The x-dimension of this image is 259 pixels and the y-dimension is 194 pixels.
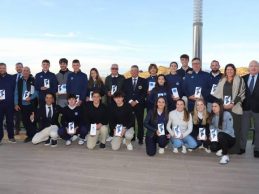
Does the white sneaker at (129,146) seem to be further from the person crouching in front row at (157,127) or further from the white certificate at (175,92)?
the white certificate at (175,92)

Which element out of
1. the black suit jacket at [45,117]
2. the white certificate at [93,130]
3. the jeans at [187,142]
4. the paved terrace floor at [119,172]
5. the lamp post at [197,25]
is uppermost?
the lamp post at [197,25]

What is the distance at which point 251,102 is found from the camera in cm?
684

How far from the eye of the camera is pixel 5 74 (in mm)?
7879

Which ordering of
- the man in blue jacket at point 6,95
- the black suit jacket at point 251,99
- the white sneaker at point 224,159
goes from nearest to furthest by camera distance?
the white sneaker at point 224,159 < the black suit jacket at point 251,99 < the man in blue jacket at point 6,95

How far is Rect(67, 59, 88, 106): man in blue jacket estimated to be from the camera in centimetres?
804

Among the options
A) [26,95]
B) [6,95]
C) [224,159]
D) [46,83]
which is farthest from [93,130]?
[224,159]

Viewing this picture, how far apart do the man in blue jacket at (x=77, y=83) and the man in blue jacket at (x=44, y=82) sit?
354mm

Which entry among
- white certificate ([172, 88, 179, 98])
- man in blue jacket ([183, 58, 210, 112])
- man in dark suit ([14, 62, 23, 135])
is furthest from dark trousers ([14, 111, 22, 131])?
man in blue jacket ([183, 58, 210, 112])

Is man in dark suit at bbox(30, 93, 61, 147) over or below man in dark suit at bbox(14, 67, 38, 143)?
below

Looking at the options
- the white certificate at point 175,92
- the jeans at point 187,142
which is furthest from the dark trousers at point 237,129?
the white certificate at point 175,92

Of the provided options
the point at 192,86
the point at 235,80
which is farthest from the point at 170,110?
the point at 235,80

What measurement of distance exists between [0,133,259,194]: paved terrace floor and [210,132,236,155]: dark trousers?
0.20 m

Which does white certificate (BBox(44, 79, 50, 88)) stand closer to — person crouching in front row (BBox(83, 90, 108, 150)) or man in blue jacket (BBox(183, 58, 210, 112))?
person crouching in front row (BBox(83, 90, 108, 150))

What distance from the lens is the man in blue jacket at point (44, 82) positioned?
316 inches
